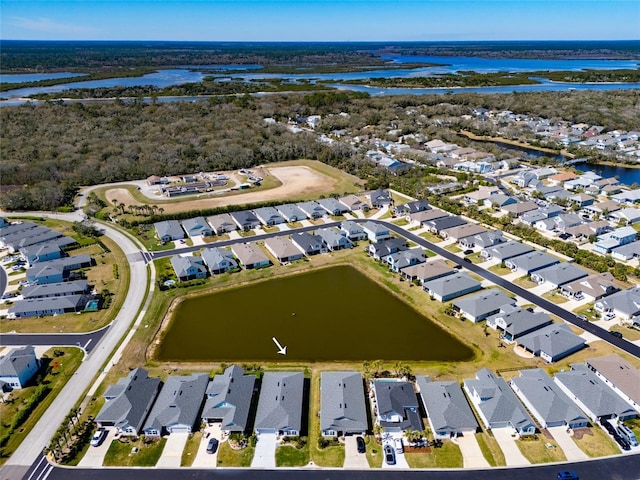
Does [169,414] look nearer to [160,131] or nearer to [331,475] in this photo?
[331,475]

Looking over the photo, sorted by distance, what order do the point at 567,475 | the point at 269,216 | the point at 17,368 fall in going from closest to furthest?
the point at 567,475 < the point at 17,368 < the point at 269,216

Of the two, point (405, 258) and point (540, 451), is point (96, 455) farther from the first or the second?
point (405, 258)

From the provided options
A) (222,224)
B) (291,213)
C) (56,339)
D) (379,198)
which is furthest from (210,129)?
(56,339)

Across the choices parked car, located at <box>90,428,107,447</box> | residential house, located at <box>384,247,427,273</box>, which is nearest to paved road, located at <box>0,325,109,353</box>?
parked car, located at <box>90,428,107,447</box>

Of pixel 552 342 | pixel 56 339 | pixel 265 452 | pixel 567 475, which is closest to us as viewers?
pixel 567 475

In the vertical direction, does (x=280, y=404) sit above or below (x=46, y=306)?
above

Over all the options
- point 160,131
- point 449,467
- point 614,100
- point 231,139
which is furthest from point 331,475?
point 614,100
